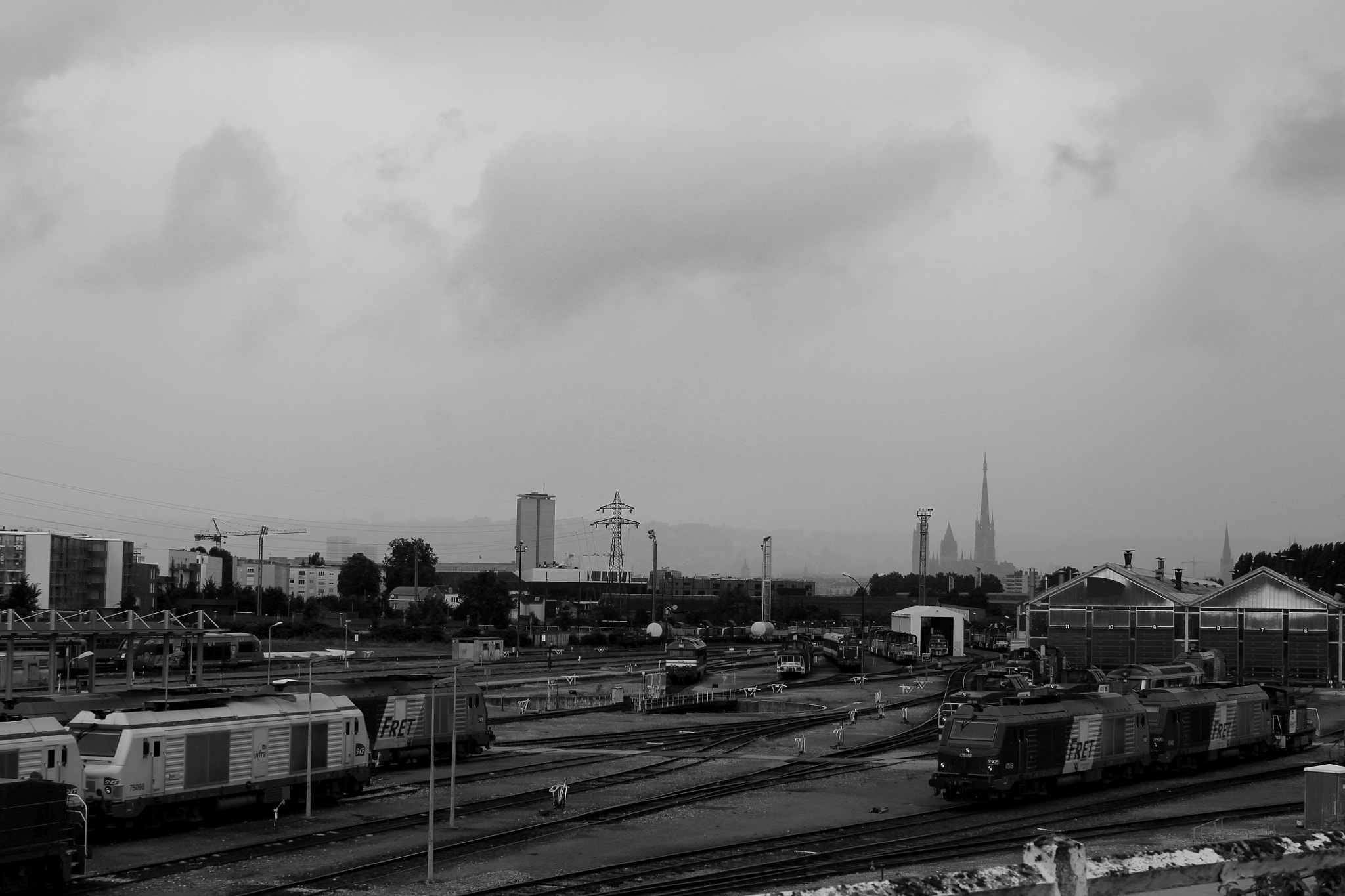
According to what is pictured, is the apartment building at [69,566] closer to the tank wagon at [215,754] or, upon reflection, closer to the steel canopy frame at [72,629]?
the steel canopy frame at [72,629]

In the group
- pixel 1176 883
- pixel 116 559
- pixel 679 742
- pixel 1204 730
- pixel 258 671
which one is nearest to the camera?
pixel 1176 883

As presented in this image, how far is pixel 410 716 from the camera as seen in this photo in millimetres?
49625

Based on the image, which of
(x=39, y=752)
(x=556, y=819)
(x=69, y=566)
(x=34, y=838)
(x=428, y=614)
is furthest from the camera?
(x=69, y=566)

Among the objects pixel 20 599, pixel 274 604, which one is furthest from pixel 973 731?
pixel 274 604

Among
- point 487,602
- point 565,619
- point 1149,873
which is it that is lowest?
point 565,619

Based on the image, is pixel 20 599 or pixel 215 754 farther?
pixel 20 599

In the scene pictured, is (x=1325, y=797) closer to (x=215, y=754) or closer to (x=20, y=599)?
(x=215, y=754)

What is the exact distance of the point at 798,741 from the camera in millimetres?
55812

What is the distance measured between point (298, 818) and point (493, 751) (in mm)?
16395

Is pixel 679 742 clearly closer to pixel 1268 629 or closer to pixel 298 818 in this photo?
pixel 298 818

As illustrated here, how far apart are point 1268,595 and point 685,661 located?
4421 centimetres

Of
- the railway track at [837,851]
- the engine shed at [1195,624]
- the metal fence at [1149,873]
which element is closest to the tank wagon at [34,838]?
the railway track at [837,851]

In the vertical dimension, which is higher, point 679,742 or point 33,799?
point 33,799

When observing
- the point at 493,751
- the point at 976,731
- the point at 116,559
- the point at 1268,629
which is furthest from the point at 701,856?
the point at 116,559
